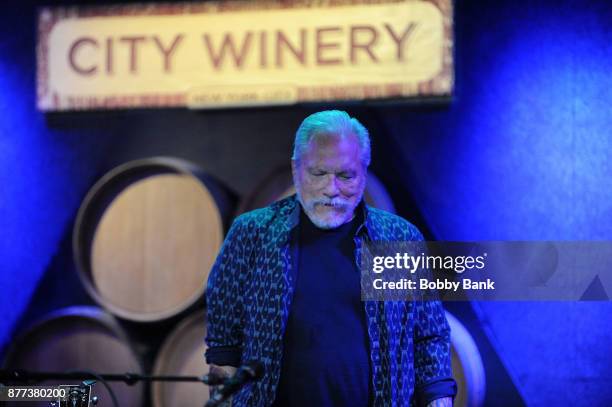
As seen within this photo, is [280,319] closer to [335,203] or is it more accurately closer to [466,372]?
[335,203]

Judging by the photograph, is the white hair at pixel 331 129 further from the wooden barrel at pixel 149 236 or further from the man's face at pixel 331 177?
the wooden barrel at pixel 149 236

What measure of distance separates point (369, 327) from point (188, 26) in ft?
6.64

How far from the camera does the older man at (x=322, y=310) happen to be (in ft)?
7.93

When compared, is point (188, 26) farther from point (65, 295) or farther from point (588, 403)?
point (588, 403)

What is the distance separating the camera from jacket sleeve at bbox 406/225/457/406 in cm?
247

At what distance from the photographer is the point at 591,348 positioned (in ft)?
11.8

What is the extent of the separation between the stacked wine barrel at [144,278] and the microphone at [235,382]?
1.75 m

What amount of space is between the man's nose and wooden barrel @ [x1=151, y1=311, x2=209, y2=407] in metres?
1.50

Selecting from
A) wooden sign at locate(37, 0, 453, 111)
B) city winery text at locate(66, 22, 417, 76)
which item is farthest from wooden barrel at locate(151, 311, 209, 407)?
city winery text at locate(66, 22, 417, 76)

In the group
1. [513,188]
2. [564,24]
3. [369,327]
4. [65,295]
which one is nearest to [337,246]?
[369,327]

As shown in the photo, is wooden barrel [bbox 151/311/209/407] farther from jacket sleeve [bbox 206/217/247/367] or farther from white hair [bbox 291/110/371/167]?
white hair [bbox 291/110/371/167]

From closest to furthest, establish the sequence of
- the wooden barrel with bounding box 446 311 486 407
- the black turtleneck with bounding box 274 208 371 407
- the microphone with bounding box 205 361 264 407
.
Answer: the microphone with bounding box 205 361 264 407
the black turtleneck with bounding box 274 208 371 407
the wooden barrel with bounding box 446 311 486 407

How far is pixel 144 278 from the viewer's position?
3.93 m

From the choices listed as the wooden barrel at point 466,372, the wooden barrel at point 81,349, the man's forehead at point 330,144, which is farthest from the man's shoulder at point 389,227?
the wooden barrel at point 81,349
